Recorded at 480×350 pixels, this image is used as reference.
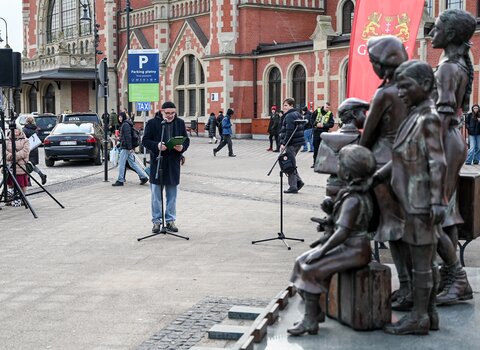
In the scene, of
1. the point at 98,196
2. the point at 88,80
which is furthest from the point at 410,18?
the point at 88,80

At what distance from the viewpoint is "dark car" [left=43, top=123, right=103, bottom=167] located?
24.0m

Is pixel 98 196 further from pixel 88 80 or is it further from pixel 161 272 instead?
pixel 88 80

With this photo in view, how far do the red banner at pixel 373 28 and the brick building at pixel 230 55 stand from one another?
18329 millimetres

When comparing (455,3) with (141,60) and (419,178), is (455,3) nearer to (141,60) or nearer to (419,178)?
(141,60)

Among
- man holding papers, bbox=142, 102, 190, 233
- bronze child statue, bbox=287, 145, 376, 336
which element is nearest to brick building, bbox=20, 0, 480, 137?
man holding papers, bbox=142, 102, 190, 233

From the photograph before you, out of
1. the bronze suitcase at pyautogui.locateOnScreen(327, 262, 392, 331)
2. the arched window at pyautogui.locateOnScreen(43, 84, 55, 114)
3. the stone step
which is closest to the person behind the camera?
the bronze suitcase at pyautogui.locateOnScreen(327, 262, 392, 331)

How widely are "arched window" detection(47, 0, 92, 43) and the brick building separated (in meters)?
2.26

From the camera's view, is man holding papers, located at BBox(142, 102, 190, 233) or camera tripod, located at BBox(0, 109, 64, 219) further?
camera tripod, located at BBox(0, 109, 64, 219)

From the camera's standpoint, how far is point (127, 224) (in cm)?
1178

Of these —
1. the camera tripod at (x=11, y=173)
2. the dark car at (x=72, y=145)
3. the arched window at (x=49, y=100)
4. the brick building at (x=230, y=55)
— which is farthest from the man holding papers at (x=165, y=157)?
the arched window at (x=49, y=100)

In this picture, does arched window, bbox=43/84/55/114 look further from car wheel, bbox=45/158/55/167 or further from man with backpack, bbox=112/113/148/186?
man with backpack, bbox=112/113/148/186

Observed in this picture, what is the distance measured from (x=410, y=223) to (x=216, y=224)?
708 centimetres

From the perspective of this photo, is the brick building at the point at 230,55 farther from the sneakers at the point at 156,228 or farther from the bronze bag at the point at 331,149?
the bronze bag at the point at 331,149

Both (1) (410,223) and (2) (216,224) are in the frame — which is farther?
(2) (216,224)
